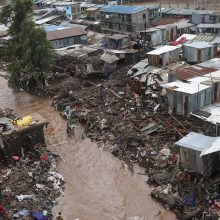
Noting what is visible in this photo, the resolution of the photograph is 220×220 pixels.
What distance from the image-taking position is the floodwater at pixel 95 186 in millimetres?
14000

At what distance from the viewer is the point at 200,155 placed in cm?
1288

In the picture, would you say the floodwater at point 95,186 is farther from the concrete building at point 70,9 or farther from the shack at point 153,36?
the concrete building at point 70,9

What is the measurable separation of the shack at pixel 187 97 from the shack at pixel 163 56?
518cm

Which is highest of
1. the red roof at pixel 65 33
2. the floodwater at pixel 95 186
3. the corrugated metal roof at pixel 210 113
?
the red roof at pixel 65 33

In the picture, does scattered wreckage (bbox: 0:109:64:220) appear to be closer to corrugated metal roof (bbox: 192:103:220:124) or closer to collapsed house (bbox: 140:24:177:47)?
corrugated metal roof (bbox: 192:103:220:124)

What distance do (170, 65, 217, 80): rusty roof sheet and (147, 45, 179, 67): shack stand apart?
9.13 ft

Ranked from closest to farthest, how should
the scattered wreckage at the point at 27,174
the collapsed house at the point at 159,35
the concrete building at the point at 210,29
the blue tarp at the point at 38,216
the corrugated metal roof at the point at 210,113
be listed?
the blue tarp at the point at 38,216 < the scattered wreckage at the point at 27,174 < the corrugated metal roof at the point at 210,113 < the concrete building at the point at 210,29 < the collapsed house at the point at 159,35

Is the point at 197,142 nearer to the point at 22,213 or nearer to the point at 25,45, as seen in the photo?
the point at 22,213

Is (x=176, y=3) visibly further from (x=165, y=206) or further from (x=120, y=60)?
(x=165, y=206)

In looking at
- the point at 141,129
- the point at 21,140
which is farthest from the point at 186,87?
the point at 21,140

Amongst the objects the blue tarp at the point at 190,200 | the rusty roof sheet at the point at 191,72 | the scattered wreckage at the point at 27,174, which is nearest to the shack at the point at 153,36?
the rusty roof sheet at the point at 191,72

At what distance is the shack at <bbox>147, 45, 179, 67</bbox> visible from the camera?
23797mm

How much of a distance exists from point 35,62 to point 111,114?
28.7 ft

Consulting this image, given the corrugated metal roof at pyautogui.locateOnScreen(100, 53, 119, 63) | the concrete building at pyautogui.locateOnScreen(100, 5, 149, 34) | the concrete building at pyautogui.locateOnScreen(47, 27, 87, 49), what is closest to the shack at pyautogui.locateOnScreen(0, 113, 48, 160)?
the corrugated metal roof at pyautogui.locateOnScreen(100, 53, 119, 63)
